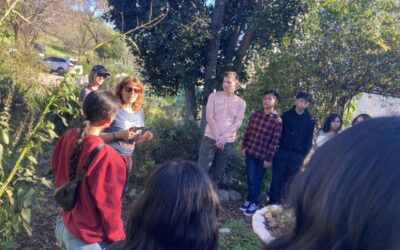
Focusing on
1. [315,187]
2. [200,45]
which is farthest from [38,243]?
[200,45]

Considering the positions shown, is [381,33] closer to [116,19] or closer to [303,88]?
[303,88]

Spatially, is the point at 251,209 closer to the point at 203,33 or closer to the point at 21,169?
the point at 203,33

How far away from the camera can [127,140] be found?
413cm

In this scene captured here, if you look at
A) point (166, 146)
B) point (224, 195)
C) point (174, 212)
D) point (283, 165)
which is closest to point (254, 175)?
point (283, 165)

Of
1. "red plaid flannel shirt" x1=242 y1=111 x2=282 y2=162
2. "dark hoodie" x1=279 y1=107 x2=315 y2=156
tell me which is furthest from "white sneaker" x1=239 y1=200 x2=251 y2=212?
"dark hoodie" x1=279 y1=107 x2=315 y2=156

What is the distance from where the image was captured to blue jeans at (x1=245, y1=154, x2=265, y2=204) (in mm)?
6234

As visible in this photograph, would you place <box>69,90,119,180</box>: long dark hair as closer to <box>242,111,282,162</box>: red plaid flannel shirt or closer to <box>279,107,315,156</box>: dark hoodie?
<box>242,111,282,162</box>: red plaid flannel shirt

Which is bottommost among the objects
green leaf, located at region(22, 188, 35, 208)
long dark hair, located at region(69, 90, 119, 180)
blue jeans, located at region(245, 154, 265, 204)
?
blue jeans, located at region(245, 154, 265, 204)

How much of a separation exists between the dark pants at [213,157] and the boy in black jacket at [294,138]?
727mm

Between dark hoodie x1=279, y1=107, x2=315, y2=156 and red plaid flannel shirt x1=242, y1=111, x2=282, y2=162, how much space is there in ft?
0.48

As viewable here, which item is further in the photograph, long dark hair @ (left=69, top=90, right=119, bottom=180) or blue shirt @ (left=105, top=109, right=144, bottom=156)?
blue shirt @ (left=105, top=109, right=144, bottom=156)

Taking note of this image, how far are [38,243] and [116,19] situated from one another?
16.9ft

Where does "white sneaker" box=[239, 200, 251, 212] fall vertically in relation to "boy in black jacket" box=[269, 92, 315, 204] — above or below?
below

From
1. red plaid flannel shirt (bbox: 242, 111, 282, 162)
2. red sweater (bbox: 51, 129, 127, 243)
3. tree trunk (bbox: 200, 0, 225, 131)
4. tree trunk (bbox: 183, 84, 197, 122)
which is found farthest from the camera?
tree trunk (bbox: 183, 84, 197, 122)
